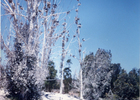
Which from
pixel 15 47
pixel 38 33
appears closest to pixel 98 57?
pixel 38 33

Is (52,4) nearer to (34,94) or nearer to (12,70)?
(12,70)

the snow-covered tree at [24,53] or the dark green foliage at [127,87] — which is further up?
the snow-covered tree at [24,53]

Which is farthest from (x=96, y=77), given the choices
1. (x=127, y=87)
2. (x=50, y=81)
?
(x=50, y=81)

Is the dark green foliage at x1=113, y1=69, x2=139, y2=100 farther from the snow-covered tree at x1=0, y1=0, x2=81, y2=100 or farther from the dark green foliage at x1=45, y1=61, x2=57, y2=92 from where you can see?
the snow-covered tree at x1=0, y1=0, x2=81, y2=100

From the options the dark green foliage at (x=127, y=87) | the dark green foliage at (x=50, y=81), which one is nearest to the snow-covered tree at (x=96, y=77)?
the dark green foliage at (x=127, y=87)

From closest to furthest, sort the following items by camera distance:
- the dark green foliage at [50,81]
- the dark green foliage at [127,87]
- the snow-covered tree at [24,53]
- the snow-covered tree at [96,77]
→ the snow-covered tree at [24,53]
the snow-covered tree at [96,77]
the dark green foliage at [127,87]
the dark green foliage at [50,81]

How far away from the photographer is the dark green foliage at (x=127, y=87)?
1816cm

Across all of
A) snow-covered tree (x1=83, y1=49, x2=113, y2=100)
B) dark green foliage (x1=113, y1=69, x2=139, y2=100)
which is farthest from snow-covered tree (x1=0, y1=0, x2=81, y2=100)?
dark green foliage (x1=113, y1=69, x2=139, y2=100)

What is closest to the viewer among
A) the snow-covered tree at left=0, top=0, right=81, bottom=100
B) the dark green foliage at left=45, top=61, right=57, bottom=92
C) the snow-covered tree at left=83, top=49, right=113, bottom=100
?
the snow-covered tree at left=0, top=0, right=81, bottom=100

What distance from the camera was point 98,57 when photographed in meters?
19.8

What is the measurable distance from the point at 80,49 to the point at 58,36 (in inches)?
338

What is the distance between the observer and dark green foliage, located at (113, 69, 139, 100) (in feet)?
59.6

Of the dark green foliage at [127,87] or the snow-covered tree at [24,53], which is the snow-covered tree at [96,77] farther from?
the snow-covered tree at [24,53]

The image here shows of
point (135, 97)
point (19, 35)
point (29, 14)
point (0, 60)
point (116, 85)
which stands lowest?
point (135, 97)
